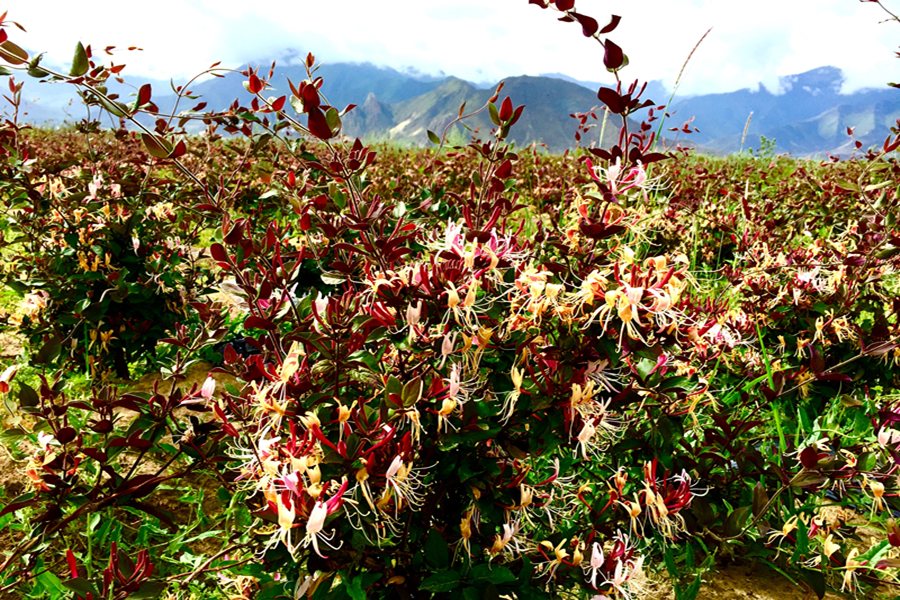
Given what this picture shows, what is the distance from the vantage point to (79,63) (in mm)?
1057

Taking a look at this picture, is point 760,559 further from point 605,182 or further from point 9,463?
point 9,463

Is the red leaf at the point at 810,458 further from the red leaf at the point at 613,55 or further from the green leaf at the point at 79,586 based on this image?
the green leaf at the point at 79,586

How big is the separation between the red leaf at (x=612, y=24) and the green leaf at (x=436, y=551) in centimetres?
103

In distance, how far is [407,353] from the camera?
1134 millimetres

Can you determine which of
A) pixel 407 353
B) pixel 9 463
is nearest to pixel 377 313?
pixel 407 353

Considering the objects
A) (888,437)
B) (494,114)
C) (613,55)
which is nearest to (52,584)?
(494,114)

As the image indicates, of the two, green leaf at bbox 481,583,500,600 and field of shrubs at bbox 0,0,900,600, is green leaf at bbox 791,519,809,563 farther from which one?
green leaf at bbox 481,583,500,600

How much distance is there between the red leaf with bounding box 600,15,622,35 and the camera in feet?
3.38

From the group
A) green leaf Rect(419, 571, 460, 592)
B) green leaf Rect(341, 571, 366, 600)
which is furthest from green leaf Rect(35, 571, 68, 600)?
green leaf Rect(419, 571, 460, 592)

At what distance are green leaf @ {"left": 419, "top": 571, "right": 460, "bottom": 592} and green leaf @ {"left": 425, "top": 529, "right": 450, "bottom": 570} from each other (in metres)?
0.02

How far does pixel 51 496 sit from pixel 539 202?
400 cm

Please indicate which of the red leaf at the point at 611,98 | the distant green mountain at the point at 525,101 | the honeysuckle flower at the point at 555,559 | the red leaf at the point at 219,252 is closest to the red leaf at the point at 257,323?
the red leaf at the point at 219,252

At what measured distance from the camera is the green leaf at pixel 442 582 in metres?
A: 0.97

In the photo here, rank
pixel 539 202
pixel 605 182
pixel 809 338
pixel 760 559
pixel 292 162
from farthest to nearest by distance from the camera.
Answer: pixel 292 162 < pixel 539 202 < pixel 809 338 < pixel 760 559 < pixel 605 182
